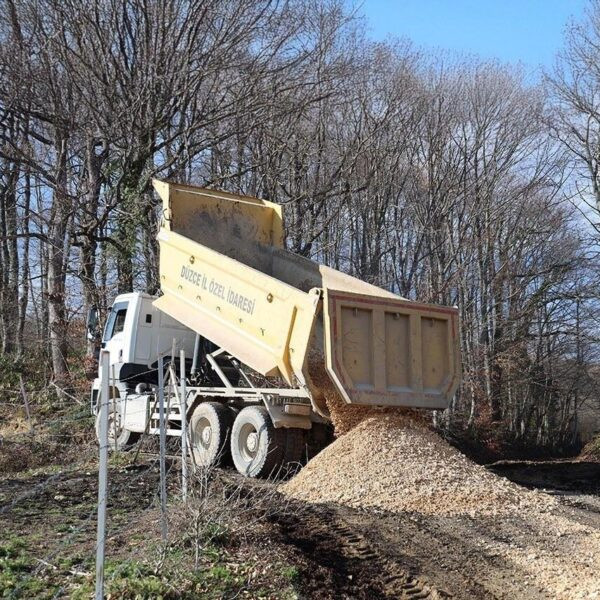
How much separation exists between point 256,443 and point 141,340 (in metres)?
3.77

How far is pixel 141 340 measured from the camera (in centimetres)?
1470

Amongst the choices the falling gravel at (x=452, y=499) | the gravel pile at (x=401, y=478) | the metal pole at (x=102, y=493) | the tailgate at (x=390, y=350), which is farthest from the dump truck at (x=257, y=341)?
the metal pole at (x=102, y=493)

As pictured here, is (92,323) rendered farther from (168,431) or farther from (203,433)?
(203,433)

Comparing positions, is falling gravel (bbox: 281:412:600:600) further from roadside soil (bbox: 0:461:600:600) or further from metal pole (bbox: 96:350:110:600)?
metal pole (bbox: 96:350:110:600)

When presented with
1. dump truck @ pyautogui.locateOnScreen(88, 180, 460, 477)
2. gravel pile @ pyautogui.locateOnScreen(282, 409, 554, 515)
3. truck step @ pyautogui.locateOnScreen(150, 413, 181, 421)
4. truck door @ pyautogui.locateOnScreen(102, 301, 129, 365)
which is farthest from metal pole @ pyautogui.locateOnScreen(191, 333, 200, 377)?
gravel pile @ pyautogui.locateOnScreen(282, 409, 554, 515)

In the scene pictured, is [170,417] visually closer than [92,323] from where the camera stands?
Yes

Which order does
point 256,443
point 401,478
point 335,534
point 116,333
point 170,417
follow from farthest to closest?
point 116,333 < point 170,417 < point 256,443 < point 401,478 < point 335,534

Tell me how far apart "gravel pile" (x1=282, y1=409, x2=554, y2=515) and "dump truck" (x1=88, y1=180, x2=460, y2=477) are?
0.44 m

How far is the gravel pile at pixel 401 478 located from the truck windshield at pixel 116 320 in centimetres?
628

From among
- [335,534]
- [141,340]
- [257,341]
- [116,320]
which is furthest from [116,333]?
[335,534]

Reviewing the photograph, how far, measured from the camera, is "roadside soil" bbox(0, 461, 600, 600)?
18.8 ft

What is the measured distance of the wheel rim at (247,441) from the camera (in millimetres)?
12055

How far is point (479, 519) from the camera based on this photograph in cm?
813

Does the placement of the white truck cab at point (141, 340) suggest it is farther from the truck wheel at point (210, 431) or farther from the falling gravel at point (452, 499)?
the falling gravel at point (452, 499)
